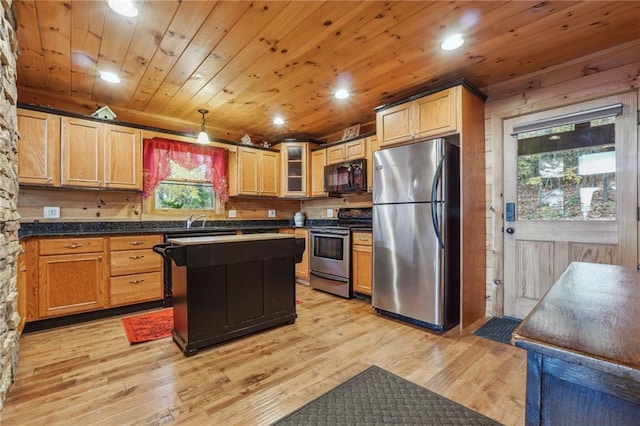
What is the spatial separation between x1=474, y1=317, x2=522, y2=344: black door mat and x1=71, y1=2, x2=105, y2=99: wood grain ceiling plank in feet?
12.5

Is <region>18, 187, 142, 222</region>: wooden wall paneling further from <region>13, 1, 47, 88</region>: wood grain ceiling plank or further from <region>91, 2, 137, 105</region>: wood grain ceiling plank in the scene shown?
<region>91, 2, 137, 105</region>: wood grain ceiling plank

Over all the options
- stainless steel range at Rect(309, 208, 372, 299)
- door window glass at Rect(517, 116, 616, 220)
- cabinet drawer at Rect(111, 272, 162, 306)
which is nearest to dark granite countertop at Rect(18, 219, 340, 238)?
cabinet drawer at Rect(111, 272, 162, 306)

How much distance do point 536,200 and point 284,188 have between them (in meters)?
3.32

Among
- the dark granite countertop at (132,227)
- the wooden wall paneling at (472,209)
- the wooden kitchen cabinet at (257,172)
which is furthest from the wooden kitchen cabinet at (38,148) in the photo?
the wooden wall paneling at (472,209)

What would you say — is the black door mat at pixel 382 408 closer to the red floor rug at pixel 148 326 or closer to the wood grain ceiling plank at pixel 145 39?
the red floor rug at pixel 148 326

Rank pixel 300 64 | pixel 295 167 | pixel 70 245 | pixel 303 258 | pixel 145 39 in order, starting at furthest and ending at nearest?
pixel 295 167, pixel 303 258, pixel 70 245, pixel 300 64, pixel 145 39

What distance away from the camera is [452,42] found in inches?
90.9

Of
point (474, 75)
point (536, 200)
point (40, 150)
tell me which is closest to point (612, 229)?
point (536, 200)

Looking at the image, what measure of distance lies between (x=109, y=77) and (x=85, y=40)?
665 millimetres

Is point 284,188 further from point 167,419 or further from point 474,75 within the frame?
point 167,419

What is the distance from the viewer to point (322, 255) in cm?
419

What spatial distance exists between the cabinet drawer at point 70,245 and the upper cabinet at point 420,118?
10.5 feet

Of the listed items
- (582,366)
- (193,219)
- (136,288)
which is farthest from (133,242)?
(582,366)

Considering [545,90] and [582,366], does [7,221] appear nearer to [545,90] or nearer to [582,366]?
[582,366]
